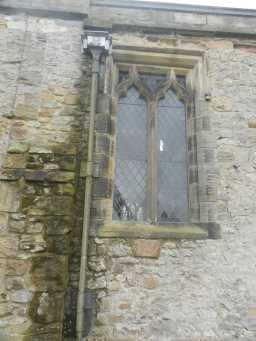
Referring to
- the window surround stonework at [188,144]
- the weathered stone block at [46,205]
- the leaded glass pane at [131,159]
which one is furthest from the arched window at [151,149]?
the weathered stone block at [46,205]

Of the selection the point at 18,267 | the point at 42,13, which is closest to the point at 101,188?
the point at 18,267

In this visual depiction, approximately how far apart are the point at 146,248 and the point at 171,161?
1382 mm

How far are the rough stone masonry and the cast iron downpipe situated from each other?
0.13 meters

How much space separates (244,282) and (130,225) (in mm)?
1598

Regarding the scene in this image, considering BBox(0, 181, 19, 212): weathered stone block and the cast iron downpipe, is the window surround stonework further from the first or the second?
BBox(0, 181, 19, 212): weathered stone block

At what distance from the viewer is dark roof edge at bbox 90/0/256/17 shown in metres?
5.76

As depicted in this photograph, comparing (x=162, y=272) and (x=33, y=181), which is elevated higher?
(x=33, y=181)

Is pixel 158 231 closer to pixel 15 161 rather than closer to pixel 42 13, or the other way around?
pixel 15 161

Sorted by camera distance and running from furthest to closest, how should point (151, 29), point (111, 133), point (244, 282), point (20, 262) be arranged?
point (151, 29) → point (111, 133) → point (244, 282) → point (20, 262)

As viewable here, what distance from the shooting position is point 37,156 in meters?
4.45

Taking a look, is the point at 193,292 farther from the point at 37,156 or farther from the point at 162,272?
the point at 37,156

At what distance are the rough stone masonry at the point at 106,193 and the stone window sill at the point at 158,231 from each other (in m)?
0.08

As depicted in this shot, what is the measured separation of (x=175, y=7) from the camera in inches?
231

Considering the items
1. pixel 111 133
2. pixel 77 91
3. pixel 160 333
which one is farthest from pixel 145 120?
pixel 160 333
